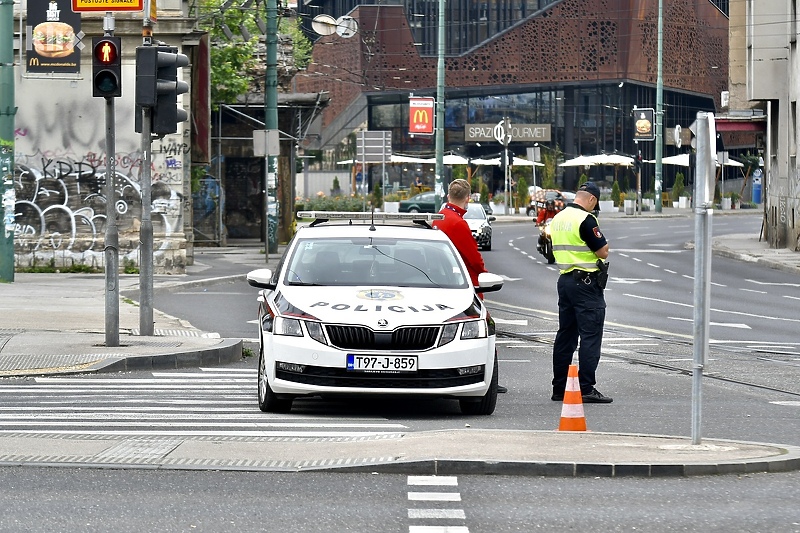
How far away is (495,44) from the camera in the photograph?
299ft

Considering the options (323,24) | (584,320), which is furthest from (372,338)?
(323,24)

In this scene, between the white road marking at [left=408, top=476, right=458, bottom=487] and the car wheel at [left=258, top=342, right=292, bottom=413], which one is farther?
the car wheel at [left=258, top=342, right=292, bottom=413]

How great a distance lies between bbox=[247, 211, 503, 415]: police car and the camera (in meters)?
10.9

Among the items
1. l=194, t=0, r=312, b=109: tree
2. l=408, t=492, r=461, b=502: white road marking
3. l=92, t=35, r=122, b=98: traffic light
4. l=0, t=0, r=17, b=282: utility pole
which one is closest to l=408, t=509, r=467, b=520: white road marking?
l=408, t=492, r=461, b=502: white road marking

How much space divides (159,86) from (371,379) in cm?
639

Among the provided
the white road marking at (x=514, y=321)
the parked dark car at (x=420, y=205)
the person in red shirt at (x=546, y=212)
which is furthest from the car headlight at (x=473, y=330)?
the parked dark car at (x=420, y=205)

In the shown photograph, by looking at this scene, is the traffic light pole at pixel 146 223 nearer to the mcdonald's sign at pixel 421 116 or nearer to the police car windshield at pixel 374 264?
the police car windshield at pixel 374 264

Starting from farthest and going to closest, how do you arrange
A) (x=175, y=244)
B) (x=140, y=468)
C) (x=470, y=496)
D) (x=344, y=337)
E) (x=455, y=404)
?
(x=175, y=244) → (x=455, y=404) → (x=344, y=337) → (x=140, y=468) → (x=470, y=496)

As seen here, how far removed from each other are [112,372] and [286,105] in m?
28.1

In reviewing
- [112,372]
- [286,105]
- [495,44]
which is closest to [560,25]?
[495,44]

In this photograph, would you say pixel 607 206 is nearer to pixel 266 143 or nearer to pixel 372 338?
pixel 266 143

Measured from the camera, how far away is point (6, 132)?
81.6 ft

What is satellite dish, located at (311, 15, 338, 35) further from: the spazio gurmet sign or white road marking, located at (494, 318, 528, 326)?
the spazio gurmet sign

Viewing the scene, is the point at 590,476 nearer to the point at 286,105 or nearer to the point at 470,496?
the point at 470,496
